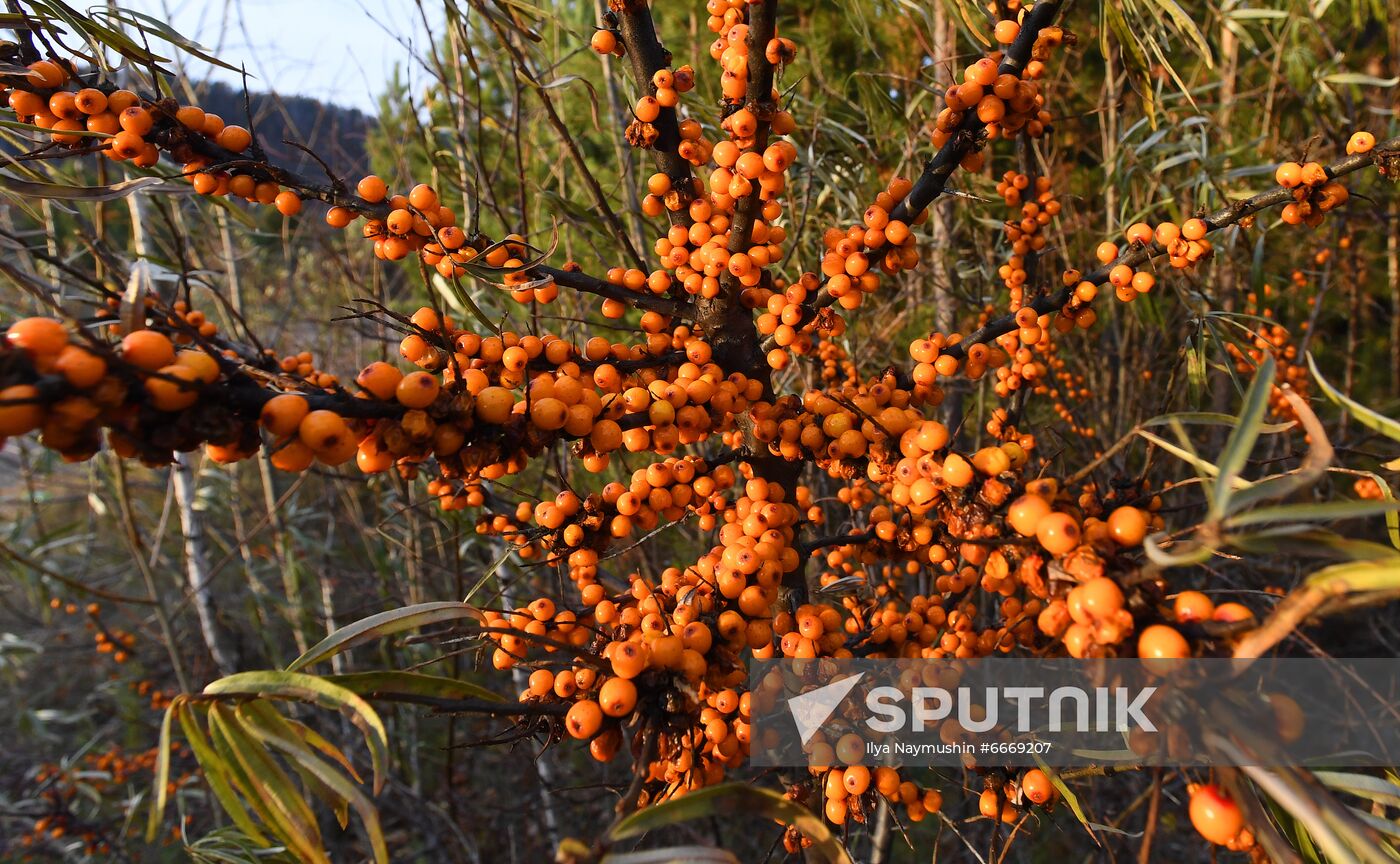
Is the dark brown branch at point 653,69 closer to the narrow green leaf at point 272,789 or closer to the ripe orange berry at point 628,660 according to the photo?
the ripe orange berry at point 628,660

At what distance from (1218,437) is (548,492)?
11.8 feet

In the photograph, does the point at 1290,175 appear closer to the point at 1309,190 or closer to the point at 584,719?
the point at 1309,190

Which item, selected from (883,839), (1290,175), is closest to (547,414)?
(1290,175)

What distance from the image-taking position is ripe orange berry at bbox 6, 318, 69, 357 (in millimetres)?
481

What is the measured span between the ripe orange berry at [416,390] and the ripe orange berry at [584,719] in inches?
14.3

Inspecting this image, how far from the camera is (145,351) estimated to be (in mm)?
508

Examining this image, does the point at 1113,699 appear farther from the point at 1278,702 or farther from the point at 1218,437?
the point at 1218,437

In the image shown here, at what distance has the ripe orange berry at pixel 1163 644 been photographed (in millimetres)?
557

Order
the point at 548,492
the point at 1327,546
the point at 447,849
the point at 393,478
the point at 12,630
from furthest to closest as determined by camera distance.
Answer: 1. the point at 12,630
2. the point at 447,849
3. the point at 548,492
4. the point at 393,478
5. the point at 1327,546

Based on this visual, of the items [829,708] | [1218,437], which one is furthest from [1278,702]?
[1218,437]

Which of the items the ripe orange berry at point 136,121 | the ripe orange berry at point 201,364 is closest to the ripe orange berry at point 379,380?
the ripe orange berry at point 201,364

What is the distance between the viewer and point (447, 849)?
308 centimetres

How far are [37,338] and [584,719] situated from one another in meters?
0.57

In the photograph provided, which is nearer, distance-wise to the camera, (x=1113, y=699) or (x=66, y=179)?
(x=1113, y=699)
